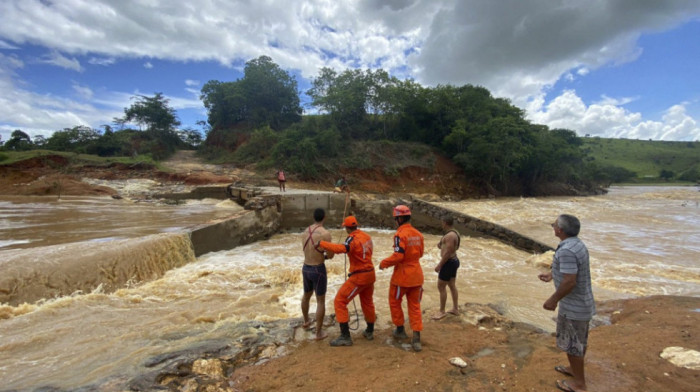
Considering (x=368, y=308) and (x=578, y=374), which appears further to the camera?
(x=368, y=308)

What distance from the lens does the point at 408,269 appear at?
13.6ft

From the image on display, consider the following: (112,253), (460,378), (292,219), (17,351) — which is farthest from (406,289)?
(292,219)

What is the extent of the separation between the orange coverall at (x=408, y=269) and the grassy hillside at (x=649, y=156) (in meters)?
76.9

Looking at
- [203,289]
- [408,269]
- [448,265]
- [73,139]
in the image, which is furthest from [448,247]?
[73,139]

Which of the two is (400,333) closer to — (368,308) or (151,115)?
(368,308)

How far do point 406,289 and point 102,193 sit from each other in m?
21.7

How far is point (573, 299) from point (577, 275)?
0.77ft

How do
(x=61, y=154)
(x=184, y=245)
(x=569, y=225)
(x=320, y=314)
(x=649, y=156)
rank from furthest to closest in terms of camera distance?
(x=649, y=156), (x=61, y=154), (x=184, y=245), (x=320, y=314), (x=569, y=225)

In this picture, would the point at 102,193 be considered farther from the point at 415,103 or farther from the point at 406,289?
the point at 415,103

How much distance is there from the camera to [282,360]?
392 cm

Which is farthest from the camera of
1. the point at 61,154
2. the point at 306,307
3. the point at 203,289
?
the point at 61,154

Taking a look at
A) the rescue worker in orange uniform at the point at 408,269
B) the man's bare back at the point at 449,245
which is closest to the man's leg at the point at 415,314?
the rescue worker in orange uniform at the point at 408,269

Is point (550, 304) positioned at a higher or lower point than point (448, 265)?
higher

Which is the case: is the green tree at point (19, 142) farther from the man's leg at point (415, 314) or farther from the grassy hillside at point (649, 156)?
the grassy hillside at point (649, 156)
